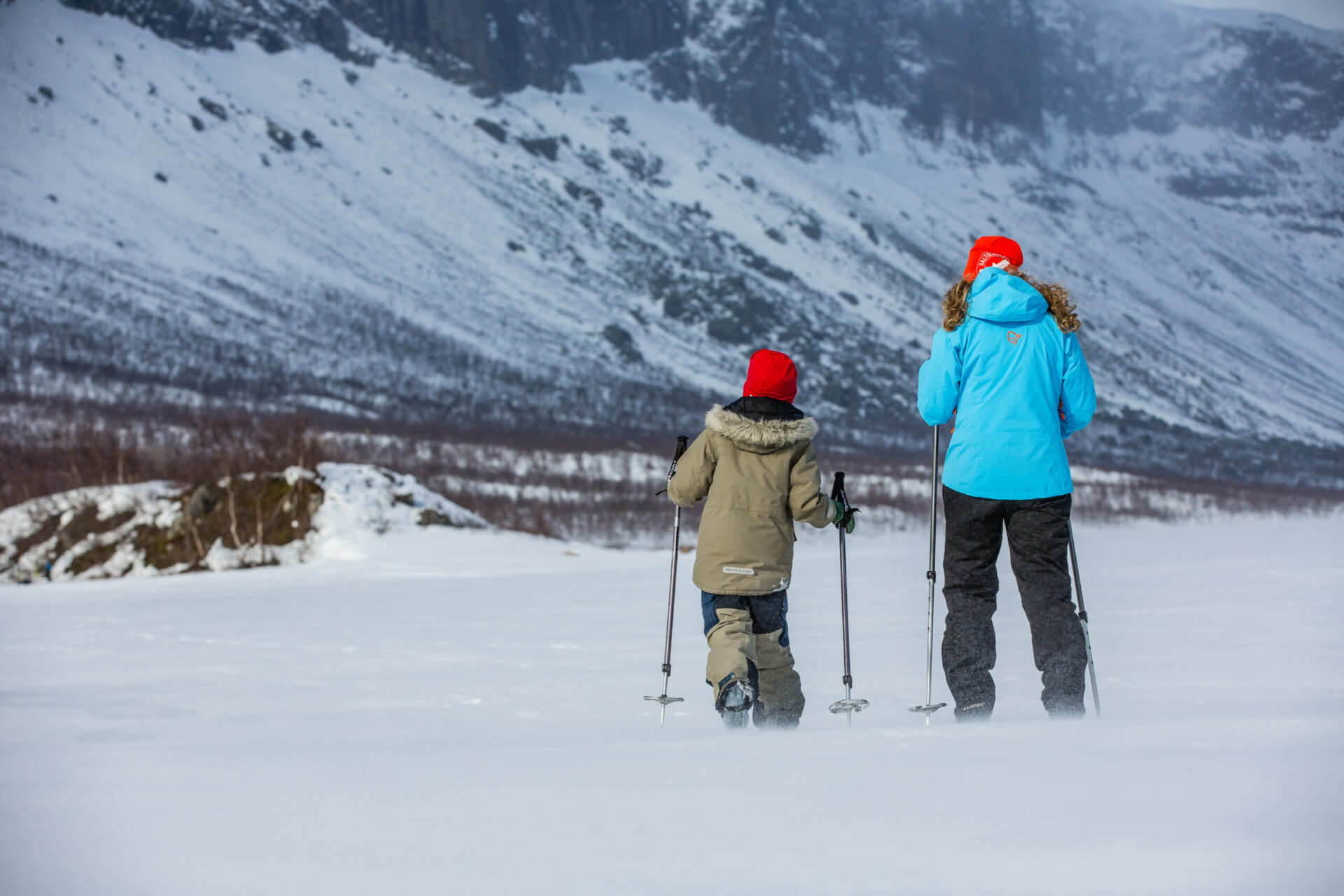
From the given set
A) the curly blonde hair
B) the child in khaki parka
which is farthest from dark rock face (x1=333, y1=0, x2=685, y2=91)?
the curly blonde hair

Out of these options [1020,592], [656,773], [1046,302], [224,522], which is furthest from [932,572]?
[224,522]

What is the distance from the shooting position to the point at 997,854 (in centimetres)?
222

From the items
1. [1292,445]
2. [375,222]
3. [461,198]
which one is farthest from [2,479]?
[1292,445]

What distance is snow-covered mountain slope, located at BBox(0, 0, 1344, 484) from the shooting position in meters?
85.4

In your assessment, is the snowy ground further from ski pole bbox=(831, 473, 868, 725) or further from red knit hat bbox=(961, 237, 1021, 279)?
red knit hat bbox=(961, 237, 1021, 279)

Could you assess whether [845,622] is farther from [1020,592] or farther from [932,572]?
[1020,592]

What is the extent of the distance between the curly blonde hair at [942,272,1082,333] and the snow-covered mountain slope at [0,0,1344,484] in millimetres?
71334

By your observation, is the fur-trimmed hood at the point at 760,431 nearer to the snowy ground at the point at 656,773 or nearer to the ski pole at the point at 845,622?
the ski pole at the point at 845,622

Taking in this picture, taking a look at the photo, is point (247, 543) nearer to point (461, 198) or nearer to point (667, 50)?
point (461, 198)

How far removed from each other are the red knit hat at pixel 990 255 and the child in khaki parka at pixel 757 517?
0.78 meters

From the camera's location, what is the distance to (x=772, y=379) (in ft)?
15.2

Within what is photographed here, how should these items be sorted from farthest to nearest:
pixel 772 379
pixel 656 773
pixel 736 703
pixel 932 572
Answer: pixel 932 572 → pixel 772 379 → pixel 736 703 → pixel 656 773

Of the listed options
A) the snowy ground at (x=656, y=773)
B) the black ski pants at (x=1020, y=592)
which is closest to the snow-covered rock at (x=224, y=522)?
the snowy ground at (x=656, y=773)

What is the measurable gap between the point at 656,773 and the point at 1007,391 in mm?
2012
